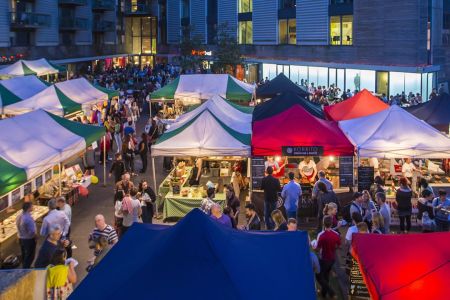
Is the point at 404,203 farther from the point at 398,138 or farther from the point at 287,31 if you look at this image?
the point at 287,31

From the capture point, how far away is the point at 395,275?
260 inches

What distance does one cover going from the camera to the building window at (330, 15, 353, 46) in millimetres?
40000

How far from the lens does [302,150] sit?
14258mm

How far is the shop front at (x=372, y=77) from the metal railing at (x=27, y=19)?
2055 cm

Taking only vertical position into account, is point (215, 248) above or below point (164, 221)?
above

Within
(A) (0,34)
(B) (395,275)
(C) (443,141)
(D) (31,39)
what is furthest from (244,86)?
(D) (31,39)

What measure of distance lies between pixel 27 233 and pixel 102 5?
175 ft

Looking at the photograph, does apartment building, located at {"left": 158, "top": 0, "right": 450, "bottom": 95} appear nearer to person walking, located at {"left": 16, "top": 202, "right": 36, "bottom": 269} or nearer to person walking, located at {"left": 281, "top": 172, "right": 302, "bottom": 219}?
person walking, located at {"left": 281, "top": 172, "right": 302, "bottom": 219}

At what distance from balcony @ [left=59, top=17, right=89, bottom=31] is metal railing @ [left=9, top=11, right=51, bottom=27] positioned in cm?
386

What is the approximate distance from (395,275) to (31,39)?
47478 mm

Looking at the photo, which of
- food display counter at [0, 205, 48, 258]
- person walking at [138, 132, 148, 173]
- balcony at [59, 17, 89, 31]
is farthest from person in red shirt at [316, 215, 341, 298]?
balcony at [59, 17, 89, 31]

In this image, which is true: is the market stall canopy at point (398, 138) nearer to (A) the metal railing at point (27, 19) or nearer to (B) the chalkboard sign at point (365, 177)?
(B) the chalkboard sign at point (365, 177)

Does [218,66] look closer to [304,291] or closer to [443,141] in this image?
[443,141]

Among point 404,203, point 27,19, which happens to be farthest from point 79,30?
point 404,203
